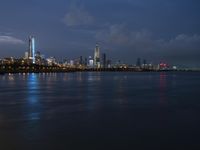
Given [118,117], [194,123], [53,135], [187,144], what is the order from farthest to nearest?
1. [118,117]
2. [194,123]
3. [53,135]
4. [187,144]

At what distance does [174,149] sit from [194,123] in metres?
5.98

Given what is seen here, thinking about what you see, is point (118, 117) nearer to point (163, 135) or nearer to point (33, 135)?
point (163, 135)

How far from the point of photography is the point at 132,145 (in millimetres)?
13234

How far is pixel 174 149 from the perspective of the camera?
12.7 m

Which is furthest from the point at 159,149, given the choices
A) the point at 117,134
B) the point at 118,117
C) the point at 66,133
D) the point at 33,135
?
the point at 118,117

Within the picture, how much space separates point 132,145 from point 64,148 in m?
2.74

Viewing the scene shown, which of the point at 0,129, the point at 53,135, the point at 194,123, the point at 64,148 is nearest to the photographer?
the point at 64,148

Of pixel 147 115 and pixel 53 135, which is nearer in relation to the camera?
pixel 53 135

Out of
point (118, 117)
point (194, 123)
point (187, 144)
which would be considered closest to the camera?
point (187, 144)

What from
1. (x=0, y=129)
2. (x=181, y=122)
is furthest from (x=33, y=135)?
(x=181, y=122)

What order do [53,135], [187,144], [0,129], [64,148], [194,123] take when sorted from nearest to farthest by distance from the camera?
1. [64,148]
2. [187,144]
3. [53,135]
4. [0,129]
5. [194,123]

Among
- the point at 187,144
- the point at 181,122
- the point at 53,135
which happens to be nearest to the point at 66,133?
the point at 53,135

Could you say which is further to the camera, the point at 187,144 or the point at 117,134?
the point at 117,134

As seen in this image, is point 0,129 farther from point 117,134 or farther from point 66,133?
point 117,134
